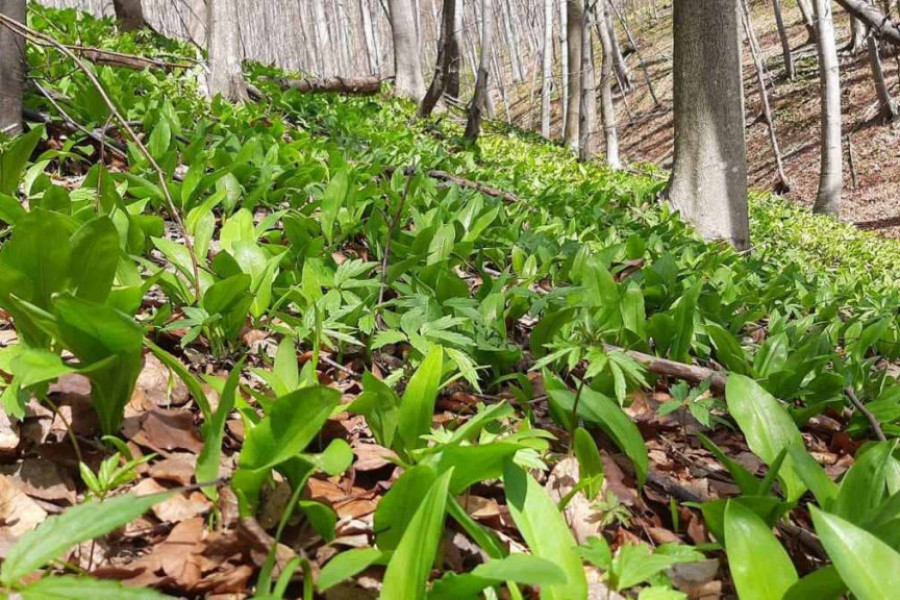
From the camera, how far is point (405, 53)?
10.7m

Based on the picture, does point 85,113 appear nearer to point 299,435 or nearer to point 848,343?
point 299,435

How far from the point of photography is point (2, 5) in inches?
99.3

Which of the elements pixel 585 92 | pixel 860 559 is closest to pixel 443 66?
pixel 585 92

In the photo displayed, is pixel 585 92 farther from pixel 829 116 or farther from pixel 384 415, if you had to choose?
pixel 384 415

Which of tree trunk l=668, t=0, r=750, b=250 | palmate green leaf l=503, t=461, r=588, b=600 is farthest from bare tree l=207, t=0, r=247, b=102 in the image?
palmate green leaf l=503, t=461, r=588, b=600

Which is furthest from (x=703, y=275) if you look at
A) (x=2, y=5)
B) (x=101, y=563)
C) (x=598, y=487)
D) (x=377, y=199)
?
(x=2, y=5)

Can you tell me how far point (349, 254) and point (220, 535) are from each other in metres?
1.82

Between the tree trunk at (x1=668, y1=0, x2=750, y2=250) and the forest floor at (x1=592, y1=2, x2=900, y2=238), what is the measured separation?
177 inches

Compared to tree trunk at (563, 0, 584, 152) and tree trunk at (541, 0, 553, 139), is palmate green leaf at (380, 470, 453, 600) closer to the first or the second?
tree trunk at (563, 0, 584, 152)

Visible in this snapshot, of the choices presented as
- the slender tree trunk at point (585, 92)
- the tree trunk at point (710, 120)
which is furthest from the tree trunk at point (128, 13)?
the tree trunk at point (710, 120)

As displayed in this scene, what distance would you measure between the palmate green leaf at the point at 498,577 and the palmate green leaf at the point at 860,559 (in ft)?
1.45

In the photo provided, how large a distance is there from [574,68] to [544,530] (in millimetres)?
13560

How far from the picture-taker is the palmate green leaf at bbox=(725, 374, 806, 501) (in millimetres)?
1516

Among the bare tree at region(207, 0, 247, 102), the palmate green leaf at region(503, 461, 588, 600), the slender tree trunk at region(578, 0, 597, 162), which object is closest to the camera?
the palmate green leaf at region(503, 461, 588, 600)
